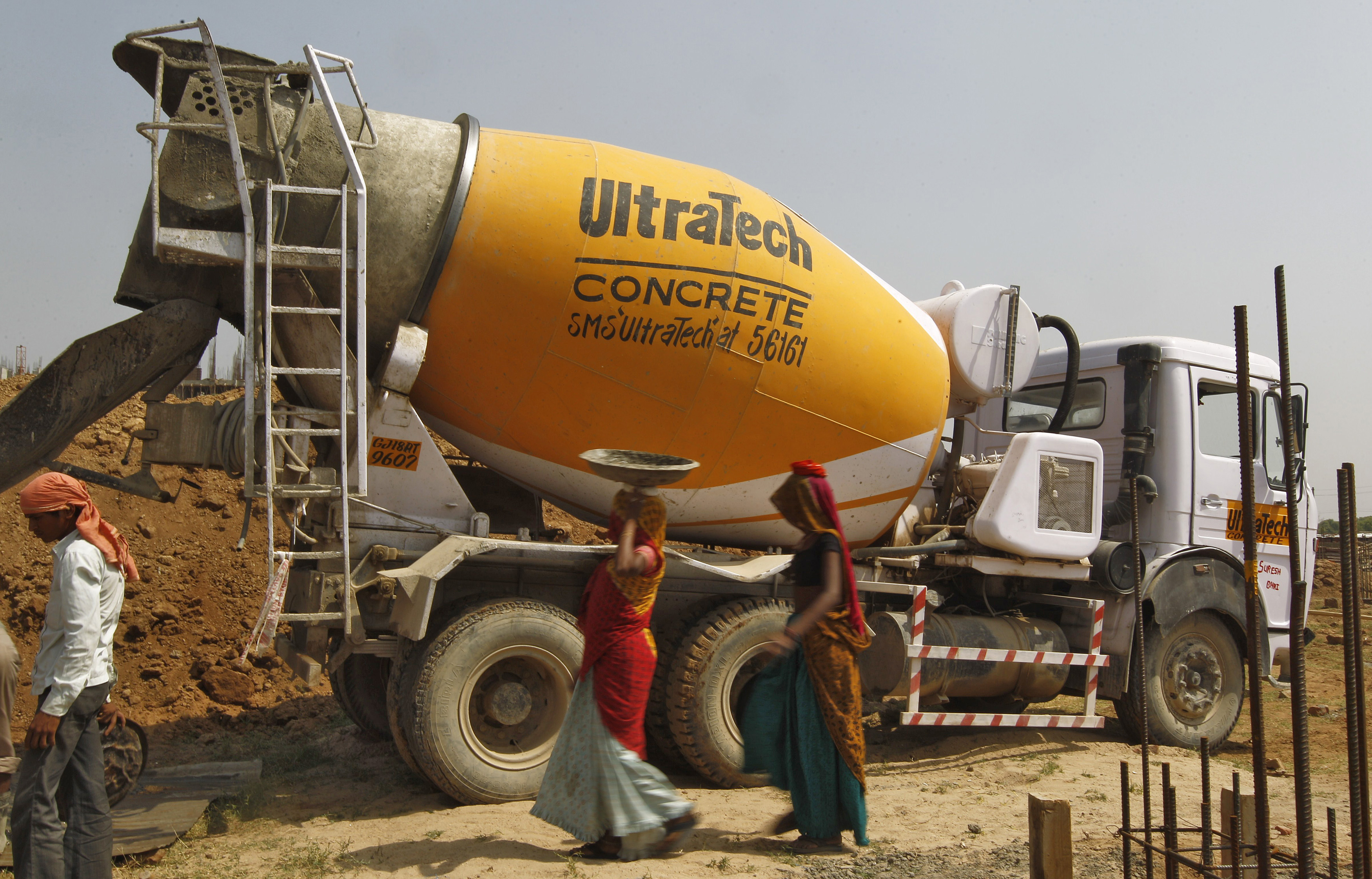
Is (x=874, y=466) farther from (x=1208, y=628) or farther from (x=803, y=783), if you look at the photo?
(x=1208, y=628)

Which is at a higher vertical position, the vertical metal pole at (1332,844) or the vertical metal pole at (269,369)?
the vertical metal pole at (269,369)

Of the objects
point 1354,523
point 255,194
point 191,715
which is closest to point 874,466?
point 1354,523

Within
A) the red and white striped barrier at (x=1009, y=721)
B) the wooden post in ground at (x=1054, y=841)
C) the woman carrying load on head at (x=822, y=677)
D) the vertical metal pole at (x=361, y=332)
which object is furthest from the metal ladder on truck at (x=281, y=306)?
the red and white striped barrier at (x=1009, y=721)

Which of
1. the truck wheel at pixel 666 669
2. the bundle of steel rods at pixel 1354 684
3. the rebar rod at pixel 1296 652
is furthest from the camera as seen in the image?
the truck wheel at pixel 666 669

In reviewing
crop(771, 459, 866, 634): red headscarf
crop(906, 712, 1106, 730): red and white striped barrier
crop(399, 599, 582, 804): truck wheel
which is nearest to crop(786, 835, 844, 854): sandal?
crop(771, 459, 866, 634): red headscarf

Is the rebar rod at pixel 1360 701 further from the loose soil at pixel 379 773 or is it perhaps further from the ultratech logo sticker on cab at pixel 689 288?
the ultratech logo sticker on cab at pixel 689 288

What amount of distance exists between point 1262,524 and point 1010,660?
2676mm

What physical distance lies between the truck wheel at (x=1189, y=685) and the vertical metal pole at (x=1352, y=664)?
12.3 ft

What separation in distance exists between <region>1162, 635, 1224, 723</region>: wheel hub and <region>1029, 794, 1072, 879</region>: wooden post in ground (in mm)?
4442

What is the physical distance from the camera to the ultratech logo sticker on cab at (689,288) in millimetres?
5309

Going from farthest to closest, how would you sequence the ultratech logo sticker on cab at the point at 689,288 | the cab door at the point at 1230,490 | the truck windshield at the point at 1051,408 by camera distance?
the truck windshield at the point at 1051,408
the cab door at the point at 1230,490
the ultratech logo sticker on cab at the point at 689,288

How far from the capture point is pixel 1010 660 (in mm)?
6633

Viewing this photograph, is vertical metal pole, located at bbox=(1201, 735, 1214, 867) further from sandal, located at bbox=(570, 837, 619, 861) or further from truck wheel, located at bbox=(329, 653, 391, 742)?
truck wheel, located at bbox=(329, 653, 391, 742)

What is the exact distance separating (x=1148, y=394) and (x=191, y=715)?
25.2 ft
